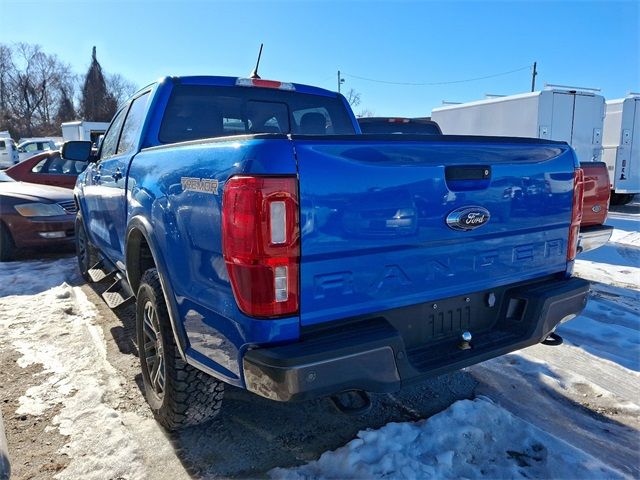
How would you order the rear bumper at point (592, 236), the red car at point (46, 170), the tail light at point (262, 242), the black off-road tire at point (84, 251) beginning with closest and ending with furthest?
the tail light at point (262, 242), the rear bumper at point (592, 236), the black off-road tire at point (84, 251), the red car at point (46, 170)

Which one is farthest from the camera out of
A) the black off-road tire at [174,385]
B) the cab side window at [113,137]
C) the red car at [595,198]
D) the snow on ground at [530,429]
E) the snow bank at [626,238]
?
the snow bank at [626,238]

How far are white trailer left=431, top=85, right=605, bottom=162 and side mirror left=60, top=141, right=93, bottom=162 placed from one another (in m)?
10.4

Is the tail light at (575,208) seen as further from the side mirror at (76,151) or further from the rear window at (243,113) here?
the side mirror at (76,151)

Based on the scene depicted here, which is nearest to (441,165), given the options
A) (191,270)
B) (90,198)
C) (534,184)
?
(534,184)

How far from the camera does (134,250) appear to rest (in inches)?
126

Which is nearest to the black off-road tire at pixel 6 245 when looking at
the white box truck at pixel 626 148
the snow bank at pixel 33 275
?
the snow bank at pixel 33 275

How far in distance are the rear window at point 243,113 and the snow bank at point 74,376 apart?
179 cm

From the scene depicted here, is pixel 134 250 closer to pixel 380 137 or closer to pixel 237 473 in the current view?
pixel 237 473

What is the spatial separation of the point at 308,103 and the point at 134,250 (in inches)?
73.3

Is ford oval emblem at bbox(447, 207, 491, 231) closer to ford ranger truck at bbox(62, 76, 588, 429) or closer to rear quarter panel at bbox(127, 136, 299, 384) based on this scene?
ford ranger truck at bbox(62, 76, 588, 429)

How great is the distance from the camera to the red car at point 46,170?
909 cm

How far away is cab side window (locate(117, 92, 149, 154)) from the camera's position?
360cm

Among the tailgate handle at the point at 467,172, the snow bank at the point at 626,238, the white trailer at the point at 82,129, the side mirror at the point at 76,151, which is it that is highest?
the white trailer at the point at 82,129

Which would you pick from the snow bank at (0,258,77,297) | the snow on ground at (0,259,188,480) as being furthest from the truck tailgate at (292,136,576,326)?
the snow bank at (0,258,77,297)
